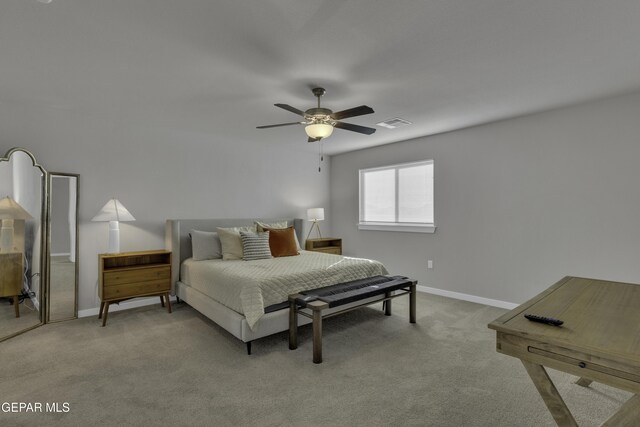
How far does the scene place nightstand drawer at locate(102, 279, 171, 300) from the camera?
144 inches

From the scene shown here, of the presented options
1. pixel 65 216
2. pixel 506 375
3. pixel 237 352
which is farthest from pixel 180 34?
pixel 506 375

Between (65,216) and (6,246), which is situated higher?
(65,216)

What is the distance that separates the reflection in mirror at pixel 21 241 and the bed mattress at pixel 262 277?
151cm

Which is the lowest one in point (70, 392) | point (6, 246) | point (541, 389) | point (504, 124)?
point (70, 392)

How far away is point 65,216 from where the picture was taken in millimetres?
3725

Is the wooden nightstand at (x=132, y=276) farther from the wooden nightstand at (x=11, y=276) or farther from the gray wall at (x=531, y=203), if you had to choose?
the gray wall at (x=531, y=203)

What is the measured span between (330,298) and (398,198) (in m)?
2.95

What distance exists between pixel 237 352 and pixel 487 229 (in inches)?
135

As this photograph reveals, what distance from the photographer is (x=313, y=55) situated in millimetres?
2420

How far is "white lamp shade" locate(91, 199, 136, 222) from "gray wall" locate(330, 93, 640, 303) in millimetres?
3887

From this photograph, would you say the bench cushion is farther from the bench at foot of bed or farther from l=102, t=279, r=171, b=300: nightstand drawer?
l=102, t=279, r=171, b=300: nightstand drawer

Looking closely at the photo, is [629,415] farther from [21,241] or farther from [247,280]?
[21,241]

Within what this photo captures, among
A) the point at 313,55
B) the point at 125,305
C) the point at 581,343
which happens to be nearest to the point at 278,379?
the point at 581,343

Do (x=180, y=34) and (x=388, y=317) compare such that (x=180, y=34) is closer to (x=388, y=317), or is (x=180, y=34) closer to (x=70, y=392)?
(x=70, y=392)
